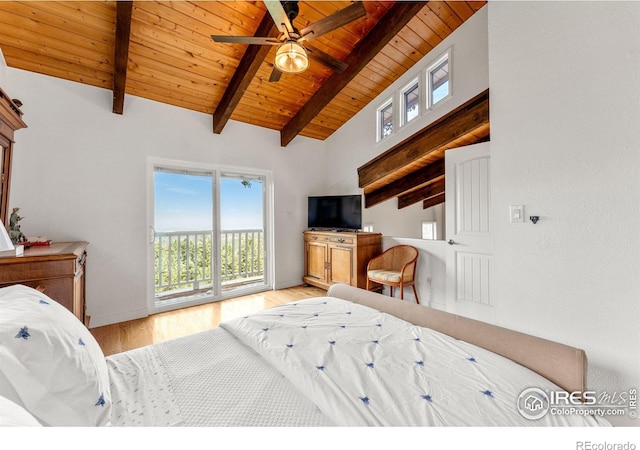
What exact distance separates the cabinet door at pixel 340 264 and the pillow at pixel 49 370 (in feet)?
9.95

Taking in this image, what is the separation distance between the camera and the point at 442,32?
119 inches

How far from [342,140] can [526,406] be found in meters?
4.17

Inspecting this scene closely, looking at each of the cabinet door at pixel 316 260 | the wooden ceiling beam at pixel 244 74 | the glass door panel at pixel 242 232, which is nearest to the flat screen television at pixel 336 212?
the cabinet door at pixel 316 260

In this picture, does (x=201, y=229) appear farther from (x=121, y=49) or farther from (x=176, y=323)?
(x=121, y=49)

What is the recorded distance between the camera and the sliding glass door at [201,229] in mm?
3354

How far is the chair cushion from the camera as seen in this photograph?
3.16 m

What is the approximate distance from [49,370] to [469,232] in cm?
300

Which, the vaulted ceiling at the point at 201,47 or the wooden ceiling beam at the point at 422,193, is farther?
the wooden ceiling beam at the point at 422,193

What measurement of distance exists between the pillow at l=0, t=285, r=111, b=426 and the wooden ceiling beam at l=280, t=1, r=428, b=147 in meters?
3.30

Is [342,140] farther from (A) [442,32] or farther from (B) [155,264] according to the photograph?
(B) [155,264]

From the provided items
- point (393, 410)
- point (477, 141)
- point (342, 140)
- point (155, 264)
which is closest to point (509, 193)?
point (477, 141)

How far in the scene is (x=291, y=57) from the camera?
195 centimetres

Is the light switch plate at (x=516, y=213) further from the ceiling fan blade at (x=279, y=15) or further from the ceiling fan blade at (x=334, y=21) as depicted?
the ceiling fan blade at (x=279, y=15)

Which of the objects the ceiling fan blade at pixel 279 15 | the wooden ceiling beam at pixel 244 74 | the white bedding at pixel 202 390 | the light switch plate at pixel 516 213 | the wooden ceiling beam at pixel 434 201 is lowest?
the white bedding at pixel 202 390
